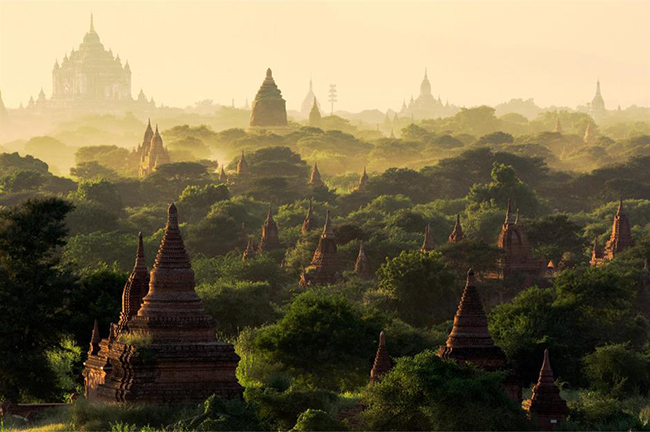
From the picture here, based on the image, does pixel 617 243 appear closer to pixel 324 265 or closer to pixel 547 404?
pixel 324 265

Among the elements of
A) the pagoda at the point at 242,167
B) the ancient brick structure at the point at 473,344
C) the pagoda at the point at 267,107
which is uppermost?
the ancient brick structure at the point at 473,344

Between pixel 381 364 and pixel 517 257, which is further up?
pixel 381 364

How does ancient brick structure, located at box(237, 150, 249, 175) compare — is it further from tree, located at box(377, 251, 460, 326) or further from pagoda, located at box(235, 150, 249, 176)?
tree, located at box(377, 251, 460, 326)

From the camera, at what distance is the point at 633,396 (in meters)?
55.9

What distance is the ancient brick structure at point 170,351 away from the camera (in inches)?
1624

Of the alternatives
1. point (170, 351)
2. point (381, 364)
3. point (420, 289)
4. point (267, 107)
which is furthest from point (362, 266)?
point (267, 107)

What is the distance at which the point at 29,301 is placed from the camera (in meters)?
51.2

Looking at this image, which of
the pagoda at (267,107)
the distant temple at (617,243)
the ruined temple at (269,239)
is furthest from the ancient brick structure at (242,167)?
the distant temple at (617,243)

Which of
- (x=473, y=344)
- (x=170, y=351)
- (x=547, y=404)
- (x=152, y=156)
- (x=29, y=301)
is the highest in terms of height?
(x=170, y=351)

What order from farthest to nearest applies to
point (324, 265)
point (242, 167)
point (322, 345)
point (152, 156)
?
point (152, 156)
point (242, 167)
point (324, 265)
point (322, 345)

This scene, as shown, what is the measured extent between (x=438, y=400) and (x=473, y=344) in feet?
14.7

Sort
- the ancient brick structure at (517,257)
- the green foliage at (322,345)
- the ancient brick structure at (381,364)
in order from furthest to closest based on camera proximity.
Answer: the ancient brick structure at (517,257) < the green foliage at (322,345) < the ancient brick structure at (381,364)

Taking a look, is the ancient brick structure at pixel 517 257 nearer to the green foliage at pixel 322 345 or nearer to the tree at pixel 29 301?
the green foliage at pixel 322 345

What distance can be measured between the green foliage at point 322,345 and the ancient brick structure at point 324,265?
29.4 m
